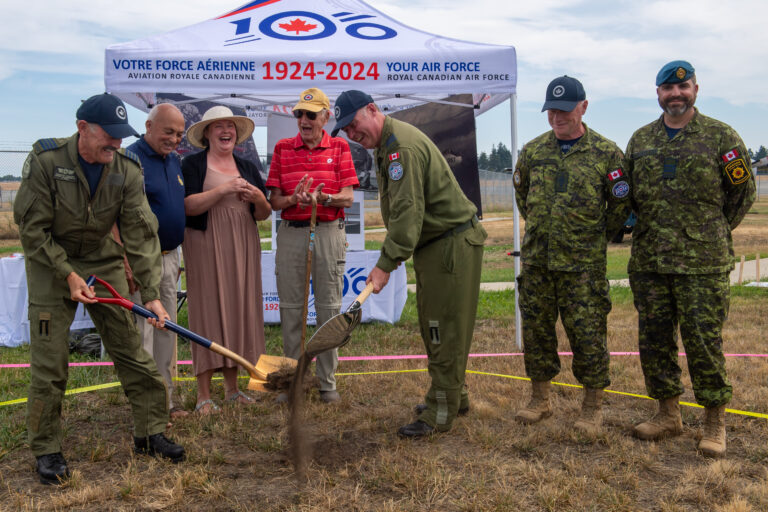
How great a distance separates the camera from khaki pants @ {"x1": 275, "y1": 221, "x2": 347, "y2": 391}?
472cm

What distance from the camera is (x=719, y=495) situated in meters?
3.18

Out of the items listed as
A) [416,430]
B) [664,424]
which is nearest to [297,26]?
[416,430]

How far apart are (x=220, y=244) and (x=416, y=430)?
191cm

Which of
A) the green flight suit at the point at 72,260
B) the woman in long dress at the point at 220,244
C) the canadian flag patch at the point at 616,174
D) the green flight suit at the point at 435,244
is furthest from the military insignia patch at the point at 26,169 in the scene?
the canadian flag patch at the point at 616,174

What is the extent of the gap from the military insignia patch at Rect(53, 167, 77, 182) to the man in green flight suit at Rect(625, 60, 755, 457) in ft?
10.5

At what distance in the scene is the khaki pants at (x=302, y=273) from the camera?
Result: 15.5ft

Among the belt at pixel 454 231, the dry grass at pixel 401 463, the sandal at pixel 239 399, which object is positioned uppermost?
the belt at pixel 454 231

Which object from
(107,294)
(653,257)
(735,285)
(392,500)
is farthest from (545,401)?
(735,285)

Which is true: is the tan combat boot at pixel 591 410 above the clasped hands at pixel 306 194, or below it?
below

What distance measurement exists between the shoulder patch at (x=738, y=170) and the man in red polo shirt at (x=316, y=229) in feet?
8.16

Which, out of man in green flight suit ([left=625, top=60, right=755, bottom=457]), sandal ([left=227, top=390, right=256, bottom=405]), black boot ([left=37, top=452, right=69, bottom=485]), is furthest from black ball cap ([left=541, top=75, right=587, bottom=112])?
black boot ([left=37, top=452, right=69, bottom=485])

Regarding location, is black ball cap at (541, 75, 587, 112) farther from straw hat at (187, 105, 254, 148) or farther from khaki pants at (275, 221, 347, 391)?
straw hat at (187, 105, 254, 148)

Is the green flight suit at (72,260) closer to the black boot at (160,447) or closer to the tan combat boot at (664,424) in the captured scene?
the black boot at (160,447)

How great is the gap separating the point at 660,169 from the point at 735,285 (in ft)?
27.3
